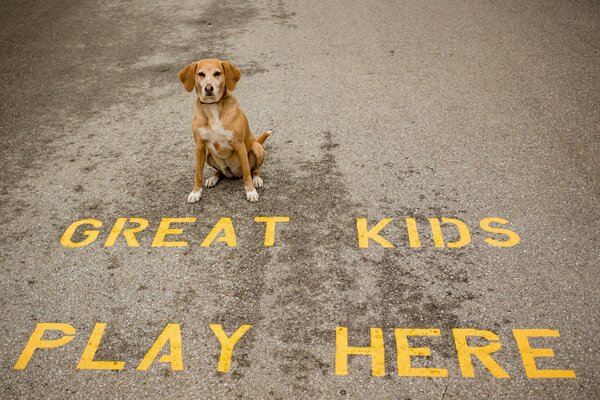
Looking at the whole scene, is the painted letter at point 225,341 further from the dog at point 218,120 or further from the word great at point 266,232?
the dog at point 218,120

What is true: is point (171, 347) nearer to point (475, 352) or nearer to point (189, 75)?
point (475, 352)

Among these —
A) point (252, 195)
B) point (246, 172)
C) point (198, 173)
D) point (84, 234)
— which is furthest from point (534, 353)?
point (84, 234)

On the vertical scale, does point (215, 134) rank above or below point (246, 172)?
above

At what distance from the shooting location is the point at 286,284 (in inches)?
168

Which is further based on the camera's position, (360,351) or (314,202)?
(314,202)

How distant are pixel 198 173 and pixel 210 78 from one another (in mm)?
892

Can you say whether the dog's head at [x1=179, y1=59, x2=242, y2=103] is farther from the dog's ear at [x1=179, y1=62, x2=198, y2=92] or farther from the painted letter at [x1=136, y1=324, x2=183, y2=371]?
the painted letter at [x1=136, y1=324, x2=183, y2=371]

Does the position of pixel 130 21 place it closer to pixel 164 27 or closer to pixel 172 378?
pixel 164 27

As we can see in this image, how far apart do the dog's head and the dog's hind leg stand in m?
0.63

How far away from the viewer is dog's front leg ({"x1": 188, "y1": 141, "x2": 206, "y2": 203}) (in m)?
5.14

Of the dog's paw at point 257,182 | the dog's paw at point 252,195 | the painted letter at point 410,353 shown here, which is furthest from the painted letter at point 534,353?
the dog's paw at point 257,182

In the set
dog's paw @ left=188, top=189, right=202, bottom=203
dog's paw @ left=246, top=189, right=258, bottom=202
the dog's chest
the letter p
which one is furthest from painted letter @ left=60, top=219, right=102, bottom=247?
dog's paw @ left=246, top=189, right=258, bottom=202

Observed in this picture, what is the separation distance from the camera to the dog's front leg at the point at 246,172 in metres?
5.11

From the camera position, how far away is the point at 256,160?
212 inches
